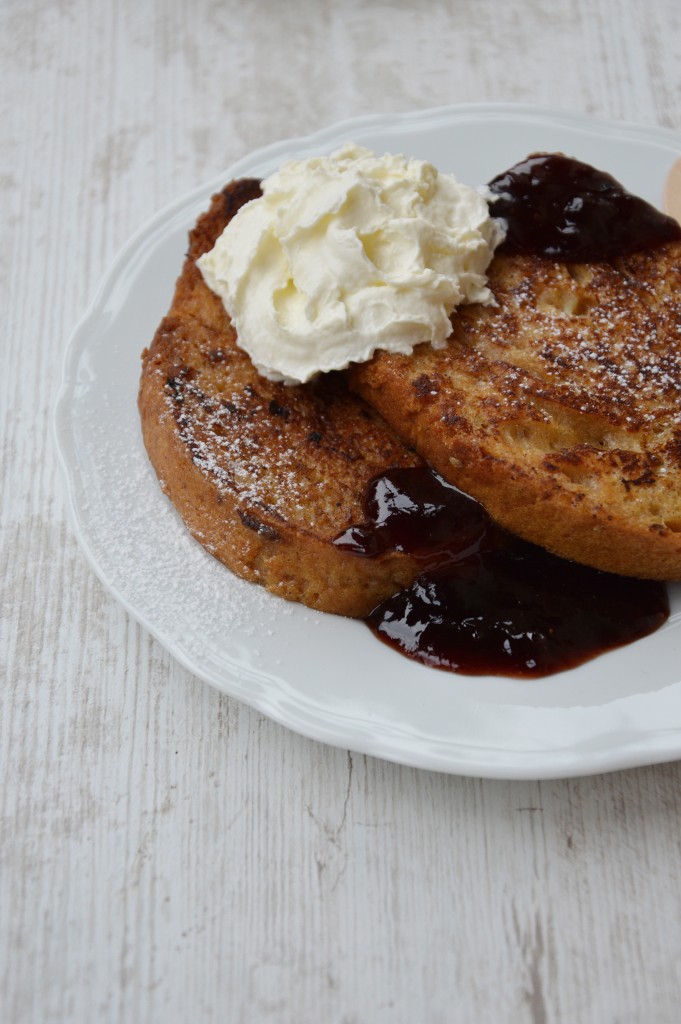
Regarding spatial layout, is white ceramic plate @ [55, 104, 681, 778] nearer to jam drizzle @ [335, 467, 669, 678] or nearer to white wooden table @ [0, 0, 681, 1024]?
jam drizzle @ [335, 467, 669, 678]

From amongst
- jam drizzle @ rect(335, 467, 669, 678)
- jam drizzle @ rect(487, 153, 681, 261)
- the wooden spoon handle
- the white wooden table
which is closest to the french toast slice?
jam drizzle @ rect(335, 467, 669, 678)

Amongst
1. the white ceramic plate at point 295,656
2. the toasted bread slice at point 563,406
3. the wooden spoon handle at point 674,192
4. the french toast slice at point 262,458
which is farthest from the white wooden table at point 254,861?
the wooden spoon handle at point 674,192

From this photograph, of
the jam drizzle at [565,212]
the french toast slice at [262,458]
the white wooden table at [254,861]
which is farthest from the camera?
the jam drizzle at [565,212]

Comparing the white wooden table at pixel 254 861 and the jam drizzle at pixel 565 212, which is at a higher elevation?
the jam drizzle at pixel 565 212

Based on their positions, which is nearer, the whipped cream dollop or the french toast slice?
the french toast slice

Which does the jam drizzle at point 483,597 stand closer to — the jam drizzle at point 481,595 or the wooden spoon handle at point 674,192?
the jam drizzle at point 481,595

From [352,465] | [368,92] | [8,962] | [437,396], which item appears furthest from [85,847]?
[368,92]

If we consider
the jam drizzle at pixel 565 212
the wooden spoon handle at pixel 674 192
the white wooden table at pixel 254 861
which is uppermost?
the jam drizzle at pixel 565 212
